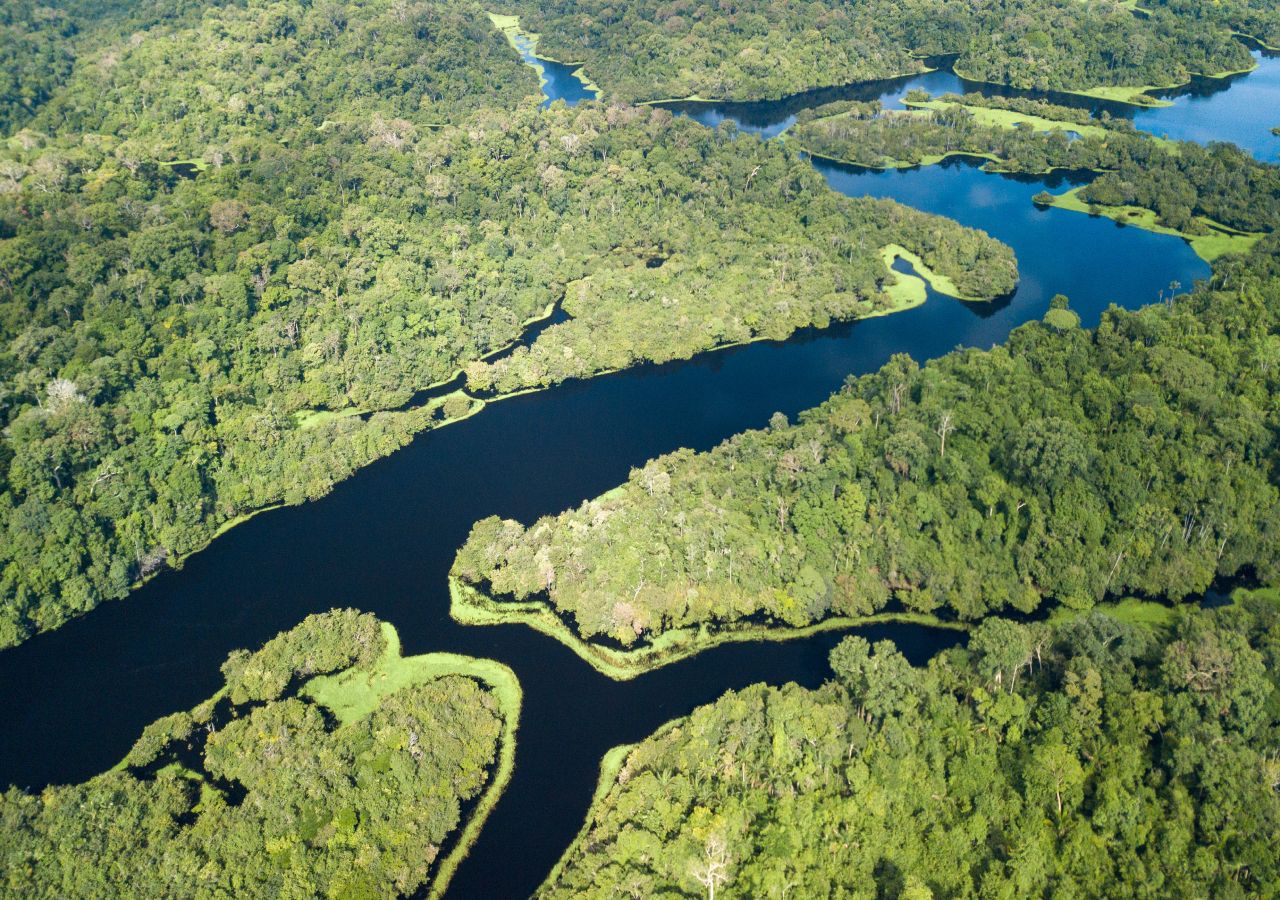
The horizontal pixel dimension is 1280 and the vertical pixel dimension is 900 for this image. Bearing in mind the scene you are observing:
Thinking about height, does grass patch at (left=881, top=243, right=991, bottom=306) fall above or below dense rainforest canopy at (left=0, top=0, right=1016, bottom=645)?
below

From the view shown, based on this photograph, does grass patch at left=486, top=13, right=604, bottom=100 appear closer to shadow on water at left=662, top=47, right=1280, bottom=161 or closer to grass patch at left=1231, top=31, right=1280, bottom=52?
shadow on water at left=662, top=47, right=1280, bottom=161

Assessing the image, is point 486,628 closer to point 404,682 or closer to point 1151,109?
point 404,682

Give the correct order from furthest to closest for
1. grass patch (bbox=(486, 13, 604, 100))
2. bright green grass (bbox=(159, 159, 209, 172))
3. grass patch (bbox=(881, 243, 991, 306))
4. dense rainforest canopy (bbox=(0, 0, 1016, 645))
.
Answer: grass patch (bbox=(486, 13, 604, 100)), bright green grass (bbox=(159, 159, 209, 172)), grass patch (bbox=(881, 243, 991, 306)), dense rainforest canopy (bbox=(0, 0, 1016, 645))

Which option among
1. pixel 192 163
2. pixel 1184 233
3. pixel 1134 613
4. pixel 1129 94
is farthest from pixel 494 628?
pixel 1129 94

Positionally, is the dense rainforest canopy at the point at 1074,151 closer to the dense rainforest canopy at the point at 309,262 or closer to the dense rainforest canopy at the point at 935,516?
the dense rainforest canopy at the point at 309,262

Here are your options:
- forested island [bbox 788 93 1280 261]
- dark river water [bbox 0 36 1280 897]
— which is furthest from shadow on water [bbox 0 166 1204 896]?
forested island [bbox 788 93 1280 261]

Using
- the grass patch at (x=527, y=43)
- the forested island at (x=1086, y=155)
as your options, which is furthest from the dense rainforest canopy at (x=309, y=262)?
the grass patch at (x=527, y=43)

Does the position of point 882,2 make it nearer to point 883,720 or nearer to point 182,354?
point 182,354
